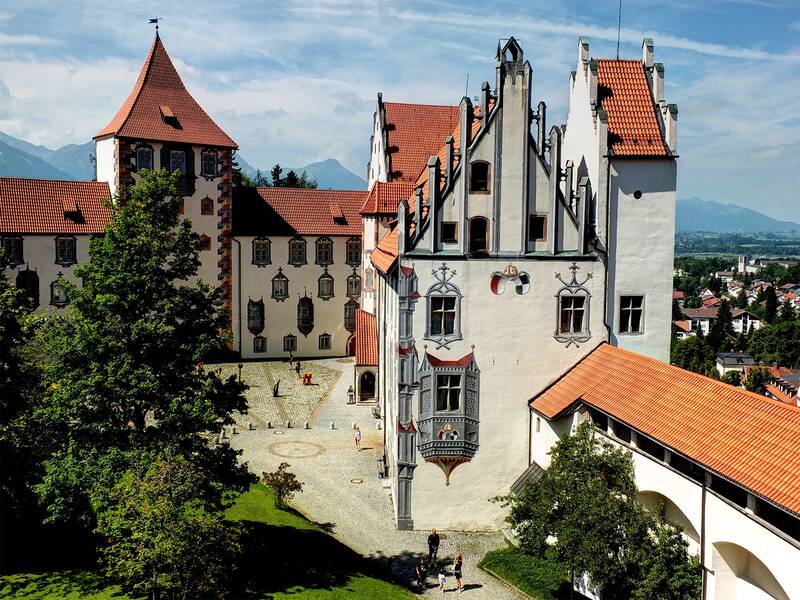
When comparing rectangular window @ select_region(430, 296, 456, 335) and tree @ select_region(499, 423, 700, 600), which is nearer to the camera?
tree @ select_region(499, 423, 700, 600)

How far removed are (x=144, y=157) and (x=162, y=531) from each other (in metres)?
41.7

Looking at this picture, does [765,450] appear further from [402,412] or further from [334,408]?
[334,408]

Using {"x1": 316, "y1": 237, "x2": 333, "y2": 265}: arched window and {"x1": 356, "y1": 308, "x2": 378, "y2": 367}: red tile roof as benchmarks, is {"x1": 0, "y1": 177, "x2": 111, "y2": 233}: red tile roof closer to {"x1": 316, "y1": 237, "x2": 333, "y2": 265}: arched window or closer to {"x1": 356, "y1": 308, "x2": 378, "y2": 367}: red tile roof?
{"x1": 316, "y1": 237, "x2": 333, "y2": 265}: arched window

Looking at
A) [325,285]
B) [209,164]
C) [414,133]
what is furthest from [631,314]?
[209,164]

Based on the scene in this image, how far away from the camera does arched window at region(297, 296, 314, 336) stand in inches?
2515

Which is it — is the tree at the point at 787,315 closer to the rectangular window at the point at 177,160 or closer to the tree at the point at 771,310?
the tree at the point at 771,310

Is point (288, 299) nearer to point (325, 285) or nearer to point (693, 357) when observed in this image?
point (325, 285)

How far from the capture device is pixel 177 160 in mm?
57719

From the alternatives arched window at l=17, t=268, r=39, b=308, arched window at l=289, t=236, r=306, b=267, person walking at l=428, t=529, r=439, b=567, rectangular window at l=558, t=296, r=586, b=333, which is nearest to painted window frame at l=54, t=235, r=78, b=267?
arched window at l=17, t=268, r=39, b=308

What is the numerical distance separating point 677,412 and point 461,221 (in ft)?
35.8

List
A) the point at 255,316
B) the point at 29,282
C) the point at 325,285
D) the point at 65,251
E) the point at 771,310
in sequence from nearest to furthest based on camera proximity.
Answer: the point at 29,282 < the point at 65,251 < the point at 255,316 < the point at 325,285 < the point at 771,310

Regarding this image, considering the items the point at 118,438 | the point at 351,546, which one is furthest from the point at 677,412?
the point at 118,438

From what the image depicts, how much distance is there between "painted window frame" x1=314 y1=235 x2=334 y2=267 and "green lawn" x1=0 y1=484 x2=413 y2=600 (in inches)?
1378

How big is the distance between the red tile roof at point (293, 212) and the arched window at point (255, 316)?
5761mm
